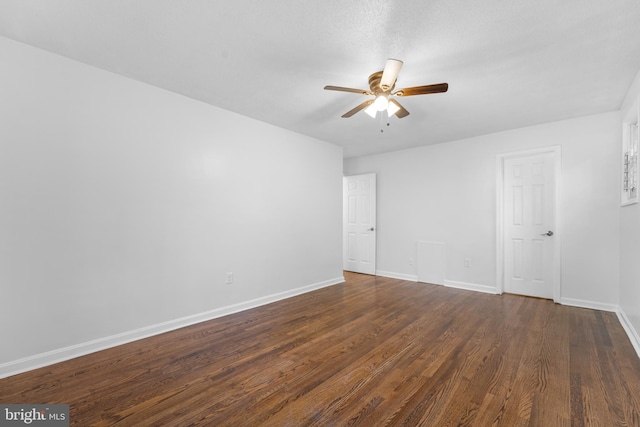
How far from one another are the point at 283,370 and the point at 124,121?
2646 mm

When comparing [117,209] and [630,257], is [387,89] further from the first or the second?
[630,257]

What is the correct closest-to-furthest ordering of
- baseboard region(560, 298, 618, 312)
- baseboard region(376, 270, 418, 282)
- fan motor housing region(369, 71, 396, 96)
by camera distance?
fan motor housing region(369, 71, 396, 96)
baseboard region(560, 298, 618, 312)
baseboard region(376, 270, 418, 282)

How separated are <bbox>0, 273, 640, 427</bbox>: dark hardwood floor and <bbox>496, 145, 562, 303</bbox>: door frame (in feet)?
2.09

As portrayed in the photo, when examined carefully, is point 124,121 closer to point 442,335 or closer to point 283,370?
point 283,370

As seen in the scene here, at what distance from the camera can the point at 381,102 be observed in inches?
97.1

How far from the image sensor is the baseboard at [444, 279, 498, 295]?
14.0 ft

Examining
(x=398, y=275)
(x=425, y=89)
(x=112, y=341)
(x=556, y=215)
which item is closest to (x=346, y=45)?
(x=425, y=89)

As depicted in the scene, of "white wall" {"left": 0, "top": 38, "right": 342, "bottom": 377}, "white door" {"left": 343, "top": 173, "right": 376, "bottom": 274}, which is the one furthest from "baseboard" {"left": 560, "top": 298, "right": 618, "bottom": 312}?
"white wall" {"left": 0, "top": 38, "right": 342, "bottom": 377}

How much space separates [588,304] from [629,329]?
0.89 m

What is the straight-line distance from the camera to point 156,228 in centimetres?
281

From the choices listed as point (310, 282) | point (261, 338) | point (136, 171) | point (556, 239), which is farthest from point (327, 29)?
point (556, 239)

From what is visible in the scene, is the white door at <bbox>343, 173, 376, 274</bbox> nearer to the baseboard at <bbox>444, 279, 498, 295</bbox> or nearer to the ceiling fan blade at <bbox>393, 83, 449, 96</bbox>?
the baseboard at <bbox>444, 279, 498, 295</bbox>

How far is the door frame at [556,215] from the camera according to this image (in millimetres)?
3736

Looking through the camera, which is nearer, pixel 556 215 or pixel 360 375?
pixel 360 375
